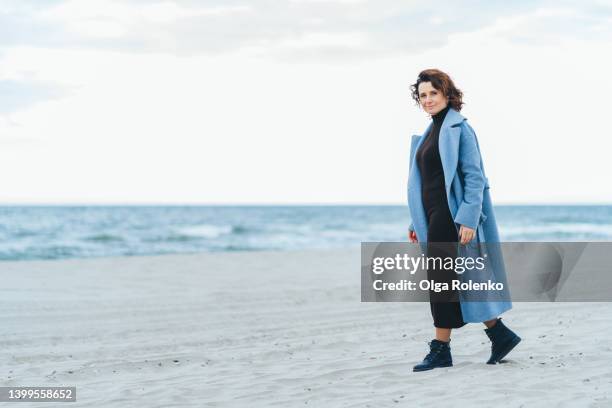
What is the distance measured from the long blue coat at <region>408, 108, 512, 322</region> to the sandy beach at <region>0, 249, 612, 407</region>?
0.40 meters

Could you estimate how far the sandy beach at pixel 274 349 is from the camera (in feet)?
13.5

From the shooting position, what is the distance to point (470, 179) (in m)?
4.31

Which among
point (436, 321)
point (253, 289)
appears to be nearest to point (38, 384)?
point (436, 321)

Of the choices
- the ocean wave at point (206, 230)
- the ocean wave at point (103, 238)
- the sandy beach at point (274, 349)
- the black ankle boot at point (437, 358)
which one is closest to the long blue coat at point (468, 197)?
the black ankle boot at point (437, 358)

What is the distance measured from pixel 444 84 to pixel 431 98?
0.11 metres

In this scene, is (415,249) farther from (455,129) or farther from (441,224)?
(455,129)

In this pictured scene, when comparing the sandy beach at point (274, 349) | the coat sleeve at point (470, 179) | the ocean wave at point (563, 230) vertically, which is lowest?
the ocean wave at point (563, 230)

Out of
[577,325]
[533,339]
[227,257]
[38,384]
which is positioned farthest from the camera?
[227,257]

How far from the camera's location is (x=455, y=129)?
435cm

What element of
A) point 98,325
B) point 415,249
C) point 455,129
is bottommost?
point 98,325

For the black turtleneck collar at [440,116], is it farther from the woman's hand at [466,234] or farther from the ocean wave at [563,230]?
the ocean wave at [563,230]

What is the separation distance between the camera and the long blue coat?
427 cm

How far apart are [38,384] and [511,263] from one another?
28.5 ft
